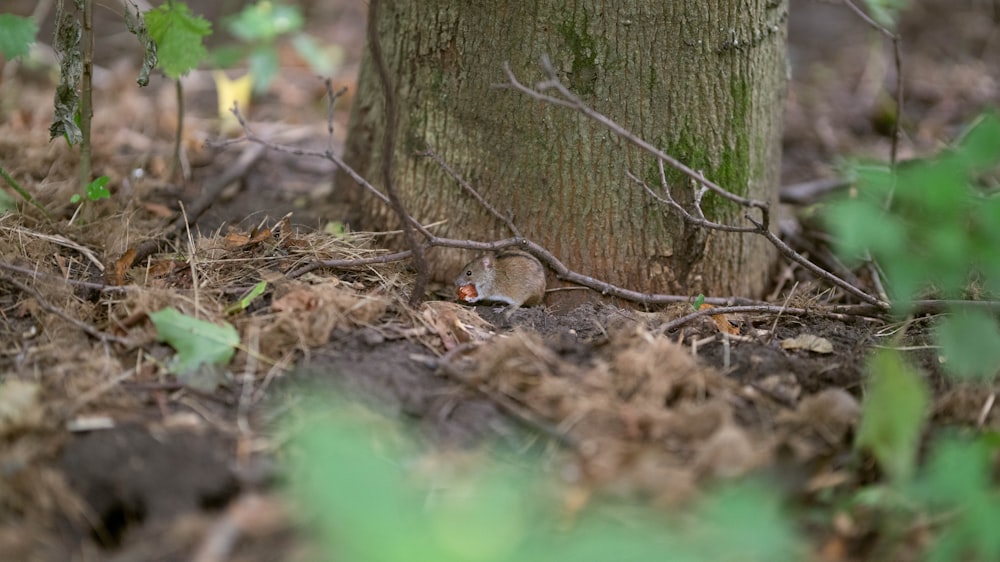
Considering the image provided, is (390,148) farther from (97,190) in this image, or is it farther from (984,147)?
(984,147)

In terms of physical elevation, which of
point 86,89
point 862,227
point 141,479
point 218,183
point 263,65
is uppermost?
point 263,65

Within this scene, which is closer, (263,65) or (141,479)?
(141,479)

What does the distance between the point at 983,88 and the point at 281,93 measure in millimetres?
5538

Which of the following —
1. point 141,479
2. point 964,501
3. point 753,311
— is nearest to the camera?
point 964,501

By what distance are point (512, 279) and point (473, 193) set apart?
412 millimetres

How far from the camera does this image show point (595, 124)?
133 inches

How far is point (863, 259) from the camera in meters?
3.92

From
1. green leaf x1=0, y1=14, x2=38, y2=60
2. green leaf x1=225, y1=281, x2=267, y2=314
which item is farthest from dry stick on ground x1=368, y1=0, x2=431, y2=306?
green leaf x1=0, y1=14, x2=38, y2=60

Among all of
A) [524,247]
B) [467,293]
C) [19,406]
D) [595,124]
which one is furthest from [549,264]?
[19,406]

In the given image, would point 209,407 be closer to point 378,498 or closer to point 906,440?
point 378,498

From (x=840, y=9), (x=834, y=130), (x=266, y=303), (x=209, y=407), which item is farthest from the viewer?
(x=840, y=9)

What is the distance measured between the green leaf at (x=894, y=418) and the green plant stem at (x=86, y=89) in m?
3.19

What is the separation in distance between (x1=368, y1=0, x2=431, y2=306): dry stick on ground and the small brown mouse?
0.33 m

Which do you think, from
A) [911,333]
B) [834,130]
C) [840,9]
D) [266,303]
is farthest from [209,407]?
[840,9]
